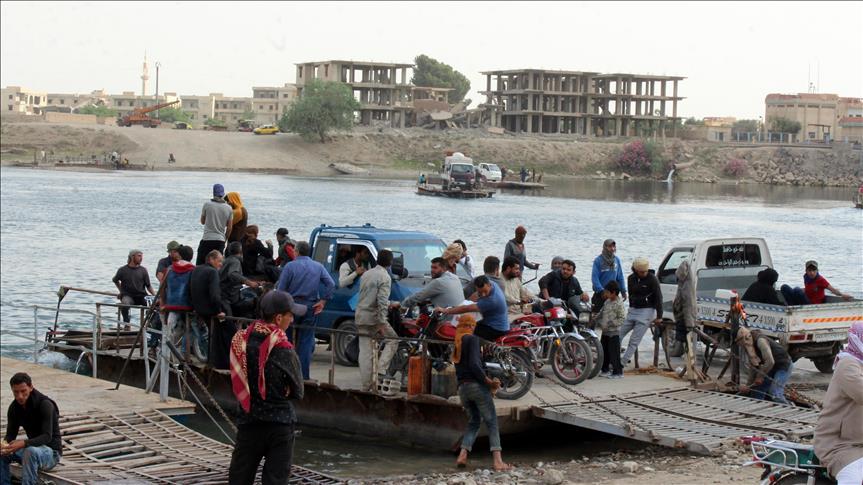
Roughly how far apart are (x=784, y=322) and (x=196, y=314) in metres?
7.53

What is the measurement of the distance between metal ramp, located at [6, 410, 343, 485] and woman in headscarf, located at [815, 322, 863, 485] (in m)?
4.74

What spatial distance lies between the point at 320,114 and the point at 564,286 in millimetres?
104896

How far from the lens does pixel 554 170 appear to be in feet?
404

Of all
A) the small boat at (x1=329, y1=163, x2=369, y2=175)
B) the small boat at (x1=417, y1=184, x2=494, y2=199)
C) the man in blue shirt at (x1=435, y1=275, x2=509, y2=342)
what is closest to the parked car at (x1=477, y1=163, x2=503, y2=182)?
the small boat at (x1=417, y1=184, x2=494, y2=199)

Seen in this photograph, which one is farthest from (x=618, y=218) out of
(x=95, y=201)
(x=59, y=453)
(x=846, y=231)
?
(x=59, y=453)

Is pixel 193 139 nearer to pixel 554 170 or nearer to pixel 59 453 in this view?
pixel 554 170

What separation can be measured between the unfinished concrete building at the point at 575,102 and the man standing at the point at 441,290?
126 metres

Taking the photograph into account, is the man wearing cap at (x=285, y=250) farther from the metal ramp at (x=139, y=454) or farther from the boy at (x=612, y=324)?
the boy at (x=612, y=324)

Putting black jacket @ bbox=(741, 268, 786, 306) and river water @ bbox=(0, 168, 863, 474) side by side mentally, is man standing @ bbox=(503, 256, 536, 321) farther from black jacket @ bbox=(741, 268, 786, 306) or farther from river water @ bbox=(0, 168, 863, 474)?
black jacket @ bbox=(741, 268, 786, 306)

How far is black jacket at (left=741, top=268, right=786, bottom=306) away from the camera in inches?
648

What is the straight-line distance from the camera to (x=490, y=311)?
12773 mm

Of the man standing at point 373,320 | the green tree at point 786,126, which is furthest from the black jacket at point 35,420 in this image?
the green tree at point 786,126

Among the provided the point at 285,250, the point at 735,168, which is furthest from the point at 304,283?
the point at 735,168

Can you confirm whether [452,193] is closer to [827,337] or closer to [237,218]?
[237,218]
